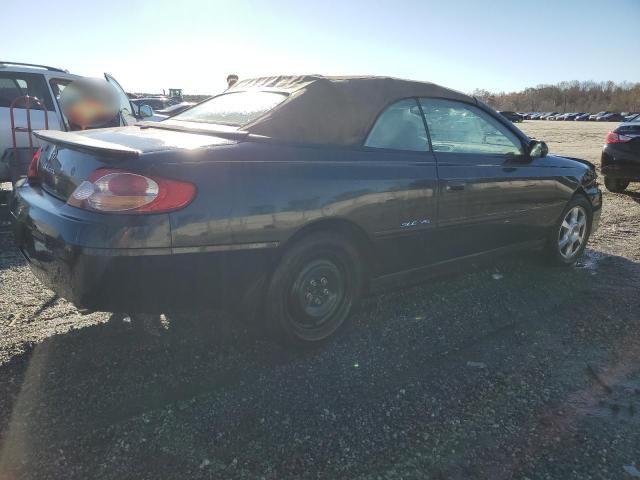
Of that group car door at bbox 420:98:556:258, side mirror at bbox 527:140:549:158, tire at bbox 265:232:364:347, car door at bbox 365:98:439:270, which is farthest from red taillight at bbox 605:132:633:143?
tire at bbox 265:232:364:347

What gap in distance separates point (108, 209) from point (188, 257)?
1.43ft

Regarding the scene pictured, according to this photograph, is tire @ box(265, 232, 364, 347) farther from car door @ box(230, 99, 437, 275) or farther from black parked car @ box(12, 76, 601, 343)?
car door @ box(230, 99, 437, 275)

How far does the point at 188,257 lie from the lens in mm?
2533

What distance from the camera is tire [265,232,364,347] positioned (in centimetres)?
291

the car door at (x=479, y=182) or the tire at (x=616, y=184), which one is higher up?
the car door at (x=479, y=182)

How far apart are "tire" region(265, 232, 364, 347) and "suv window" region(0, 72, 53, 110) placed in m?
5.95

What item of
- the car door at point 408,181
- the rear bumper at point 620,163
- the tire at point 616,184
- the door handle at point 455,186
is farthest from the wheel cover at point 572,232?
the tire at point 616,184

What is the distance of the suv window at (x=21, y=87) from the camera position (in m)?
6.89

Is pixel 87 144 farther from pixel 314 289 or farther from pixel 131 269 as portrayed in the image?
pixel 314 289

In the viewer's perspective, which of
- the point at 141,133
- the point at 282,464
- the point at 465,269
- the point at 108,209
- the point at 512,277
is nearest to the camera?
the point at 282,464

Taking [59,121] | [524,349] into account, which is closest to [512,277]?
[524,349]

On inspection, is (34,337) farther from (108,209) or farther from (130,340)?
(108,209)

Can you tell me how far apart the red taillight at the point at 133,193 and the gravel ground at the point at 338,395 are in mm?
962

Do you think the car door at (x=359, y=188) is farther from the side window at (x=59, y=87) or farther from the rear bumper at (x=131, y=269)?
the side window at (x=59, y=87)
